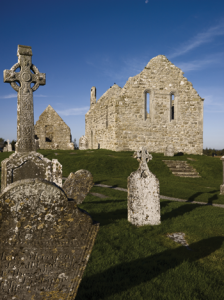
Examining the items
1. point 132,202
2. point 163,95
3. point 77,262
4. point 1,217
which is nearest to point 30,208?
point 1,217

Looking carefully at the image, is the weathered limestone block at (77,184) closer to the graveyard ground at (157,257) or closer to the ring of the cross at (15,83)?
the graveyard ground at (157,257)

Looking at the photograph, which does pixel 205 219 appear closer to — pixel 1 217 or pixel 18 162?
pixel 18 162

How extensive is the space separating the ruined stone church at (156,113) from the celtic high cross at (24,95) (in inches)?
612

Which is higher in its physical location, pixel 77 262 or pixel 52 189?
pixel 52 189

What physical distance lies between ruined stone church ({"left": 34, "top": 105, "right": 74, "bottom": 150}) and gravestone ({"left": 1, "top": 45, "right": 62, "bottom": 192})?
82.1ft

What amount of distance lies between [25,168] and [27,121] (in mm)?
1491

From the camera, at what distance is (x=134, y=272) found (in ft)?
11.8

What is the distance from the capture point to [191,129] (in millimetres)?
24375

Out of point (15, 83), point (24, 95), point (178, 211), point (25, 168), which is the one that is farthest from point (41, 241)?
point (178, 211)

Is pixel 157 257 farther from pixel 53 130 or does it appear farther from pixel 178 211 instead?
pixel 53 130

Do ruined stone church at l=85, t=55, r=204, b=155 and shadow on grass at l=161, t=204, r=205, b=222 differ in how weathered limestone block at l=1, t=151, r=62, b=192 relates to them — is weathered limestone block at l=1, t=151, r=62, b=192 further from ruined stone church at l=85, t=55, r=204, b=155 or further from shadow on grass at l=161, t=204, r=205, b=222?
ruined stone church at l=85, t=55, r=204, b=155

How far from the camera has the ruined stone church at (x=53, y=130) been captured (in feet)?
105

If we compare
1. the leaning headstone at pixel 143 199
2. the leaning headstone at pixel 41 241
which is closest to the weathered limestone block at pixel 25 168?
the leaning headstone at pixel 143 199

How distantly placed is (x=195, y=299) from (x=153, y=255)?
1.31 metres
